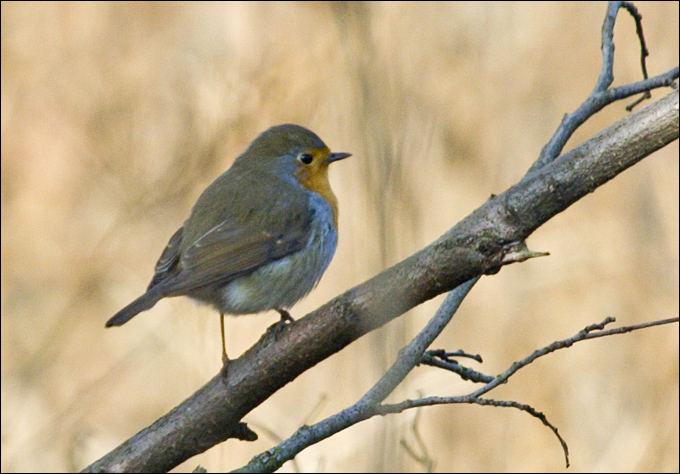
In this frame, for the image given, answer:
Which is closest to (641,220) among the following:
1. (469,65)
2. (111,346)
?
(469,65)

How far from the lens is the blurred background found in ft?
16.7

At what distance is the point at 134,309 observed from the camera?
3105mm

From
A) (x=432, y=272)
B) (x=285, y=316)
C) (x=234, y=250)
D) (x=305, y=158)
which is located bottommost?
(x=432, y=272)

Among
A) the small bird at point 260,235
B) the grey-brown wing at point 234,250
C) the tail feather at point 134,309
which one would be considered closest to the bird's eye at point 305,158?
the small bird at point 260,235

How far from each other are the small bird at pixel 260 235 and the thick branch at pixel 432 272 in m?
0.92

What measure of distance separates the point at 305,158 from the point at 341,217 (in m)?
2.12

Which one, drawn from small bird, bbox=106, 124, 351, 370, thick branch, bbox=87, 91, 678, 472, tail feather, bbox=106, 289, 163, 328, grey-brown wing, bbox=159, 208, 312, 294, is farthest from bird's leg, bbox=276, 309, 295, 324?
thick branch, bbox=87, 91, 678, 472

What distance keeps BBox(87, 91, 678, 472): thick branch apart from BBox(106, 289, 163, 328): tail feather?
796 millimetres

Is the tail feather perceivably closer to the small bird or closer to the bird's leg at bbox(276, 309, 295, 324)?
the small bird

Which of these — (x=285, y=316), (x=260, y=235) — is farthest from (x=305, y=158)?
(x=285, y=316)

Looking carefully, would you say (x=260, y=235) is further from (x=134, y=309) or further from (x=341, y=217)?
(x=341, y=217)

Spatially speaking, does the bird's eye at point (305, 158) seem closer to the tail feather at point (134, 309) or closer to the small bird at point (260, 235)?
the small bird at point (260, 235)

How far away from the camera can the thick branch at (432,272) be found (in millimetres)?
1835

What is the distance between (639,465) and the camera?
491 cm
